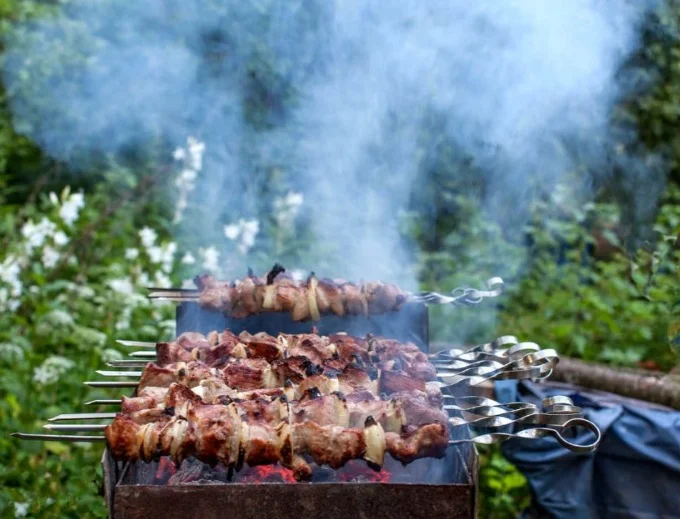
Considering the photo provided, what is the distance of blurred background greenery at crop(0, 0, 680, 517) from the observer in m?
5.21

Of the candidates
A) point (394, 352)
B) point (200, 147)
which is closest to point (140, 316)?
point (200, 147)

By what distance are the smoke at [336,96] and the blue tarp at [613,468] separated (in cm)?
269

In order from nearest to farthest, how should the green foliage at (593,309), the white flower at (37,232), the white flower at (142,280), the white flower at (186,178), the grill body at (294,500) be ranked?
the grill body at (294,500), the white flower at (37,232), the white flower at (142,280), the green foliage at (593,309), the white flower at (186,178)

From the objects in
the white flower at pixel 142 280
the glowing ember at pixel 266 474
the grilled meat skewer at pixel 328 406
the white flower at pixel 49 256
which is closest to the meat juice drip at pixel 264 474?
the glowing ember at pixel 266 474

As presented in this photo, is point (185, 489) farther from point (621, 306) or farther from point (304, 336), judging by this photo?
point (621, 306)

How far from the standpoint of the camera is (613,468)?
4230 mm

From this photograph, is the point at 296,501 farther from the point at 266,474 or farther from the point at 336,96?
the point at 336,96

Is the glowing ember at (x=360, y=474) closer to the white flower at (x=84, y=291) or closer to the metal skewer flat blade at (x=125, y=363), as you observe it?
the metal skewer flat blade at (x=125, y=363)

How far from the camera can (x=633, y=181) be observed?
9.65 meters

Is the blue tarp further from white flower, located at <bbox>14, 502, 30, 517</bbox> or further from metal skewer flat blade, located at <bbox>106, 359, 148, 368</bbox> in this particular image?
white flower, located at <bbox>14, 502, 30, 517</bbox>

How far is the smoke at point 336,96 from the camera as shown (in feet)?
22.6

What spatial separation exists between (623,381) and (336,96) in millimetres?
4437

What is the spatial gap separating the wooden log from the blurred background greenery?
45 centimetres

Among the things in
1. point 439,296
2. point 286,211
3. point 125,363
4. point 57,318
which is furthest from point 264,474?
point 286,211
